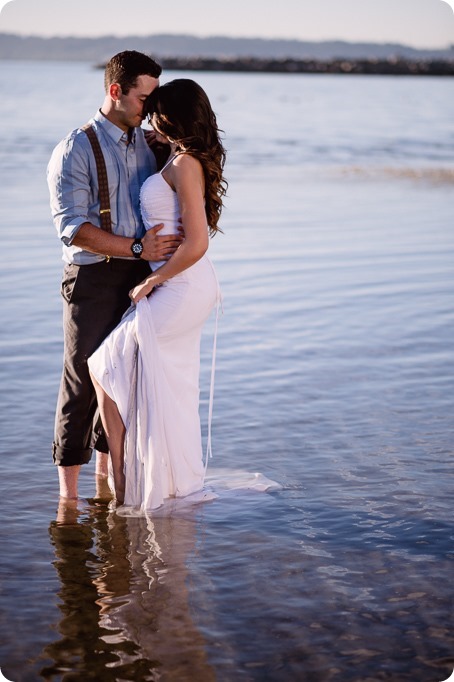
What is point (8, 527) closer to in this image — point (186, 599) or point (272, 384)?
point (186, 599)

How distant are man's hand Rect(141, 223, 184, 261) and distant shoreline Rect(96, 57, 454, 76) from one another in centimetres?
11080

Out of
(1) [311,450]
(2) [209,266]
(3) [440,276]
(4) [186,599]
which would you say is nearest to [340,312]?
(3) [440,276]

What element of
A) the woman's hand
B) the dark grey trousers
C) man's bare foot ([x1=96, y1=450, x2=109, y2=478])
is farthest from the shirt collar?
man's bare foot ([x1=96, y1=450, x2=109, y2=478])

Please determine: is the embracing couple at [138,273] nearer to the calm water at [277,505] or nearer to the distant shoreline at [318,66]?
the calm water at [277,505]

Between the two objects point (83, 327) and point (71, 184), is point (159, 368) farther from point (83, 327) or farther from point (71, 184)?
point (71, 184)

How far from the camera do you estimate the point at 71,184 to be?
14.2 ft

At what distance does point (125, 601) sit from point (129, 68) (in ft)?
7.20

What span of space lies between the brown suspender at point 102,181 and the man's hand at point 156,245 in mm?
194

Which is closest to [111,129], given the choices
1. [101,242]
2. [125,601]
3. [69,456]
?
[101,242]

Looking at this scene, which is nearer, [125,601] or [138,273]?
[125,601]

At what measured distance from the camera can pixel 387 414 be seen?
619 cm

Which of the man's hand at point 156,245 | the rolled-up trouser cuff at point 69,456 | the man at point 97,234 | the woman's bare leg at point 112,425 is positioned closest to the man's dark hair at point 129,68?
the man at point 97,234

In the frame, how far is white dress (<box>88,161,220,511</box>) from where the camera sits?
14.5 ft

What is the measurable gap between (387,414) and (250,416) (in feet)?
2.74
